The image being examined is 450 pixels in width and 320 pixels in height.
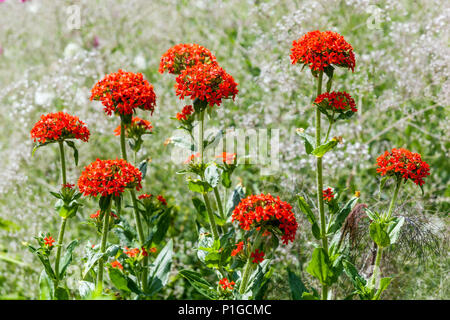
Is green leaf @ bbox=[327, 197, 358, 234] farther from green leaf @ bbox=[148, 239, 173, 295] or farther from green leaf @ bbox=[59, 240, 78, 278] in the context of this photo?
green leaf @ bbox=[59, 240, 78, 278]

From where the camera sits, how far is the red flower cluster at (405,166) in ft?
7.88

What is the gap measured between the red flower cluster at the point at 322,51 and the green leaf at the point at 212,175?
755 millimetres

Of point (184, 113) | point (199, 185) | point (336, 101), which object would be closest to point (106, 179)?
point (199, 185)

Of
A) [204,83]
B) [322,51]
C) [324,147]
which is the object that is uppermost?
[322,51]

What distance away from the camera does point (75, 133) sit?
2504 mm

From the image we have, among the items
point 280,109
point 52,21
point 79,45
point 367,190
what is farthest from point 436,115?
point 52,21

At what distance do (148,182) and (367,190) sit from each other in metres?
1.97

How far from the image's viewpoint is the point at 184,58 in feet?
8.70

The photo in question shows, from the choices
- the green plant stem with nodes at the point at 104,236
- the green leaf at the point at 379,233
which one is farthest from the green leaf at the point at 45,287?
the green leaf at the point at 379,233

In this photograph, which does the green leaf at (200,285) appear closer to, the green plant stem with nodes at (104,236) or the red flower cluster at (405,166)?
the green plant stem with nodes at (104,236)

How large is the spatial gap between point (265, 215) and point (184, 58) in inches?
41.4

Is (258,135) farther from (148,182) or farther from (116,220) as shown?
(116,220)

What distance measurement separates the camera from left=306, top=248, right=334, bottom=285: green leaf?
2.58 metres

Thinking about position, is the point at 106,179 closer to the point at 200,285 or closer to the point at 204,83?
the point at 204,83
